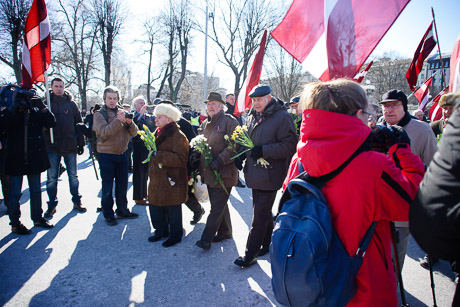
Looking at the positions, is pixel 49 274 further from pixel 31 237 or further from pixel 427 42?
pixel 427 42

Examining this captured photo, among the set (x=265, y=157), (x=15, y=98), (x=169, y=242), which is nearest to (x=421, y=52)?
(x=265, y=157)

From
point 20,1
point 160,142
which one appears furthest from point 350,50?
point 20,1

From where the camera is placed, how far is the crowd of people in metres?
1.26

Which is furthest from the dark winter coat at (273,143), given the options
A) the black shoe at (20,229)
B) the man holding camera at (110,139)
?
the black shoe at (20,229)

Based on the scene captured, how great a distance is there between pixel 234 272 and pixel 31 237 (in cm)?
313

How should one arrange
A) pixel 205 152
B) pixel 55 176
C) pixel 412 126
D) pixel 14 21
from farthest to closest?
pixel 14 21 → pixel 55 176 → pixel 205 152 → pixel 412 126

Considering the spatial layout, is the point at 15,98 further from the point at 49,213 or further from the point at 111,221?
the point at 111,221

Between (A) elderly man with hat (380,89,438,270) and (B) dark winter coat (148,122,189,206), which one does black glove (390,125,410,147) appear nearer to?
(A) elderly man with hat (380,89,438,270)

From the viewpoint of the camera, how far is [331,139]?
1.34 m

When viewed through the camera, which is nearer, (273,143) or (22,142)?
(273,143)

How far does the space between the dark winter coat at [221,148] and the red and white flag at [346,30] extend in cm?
158

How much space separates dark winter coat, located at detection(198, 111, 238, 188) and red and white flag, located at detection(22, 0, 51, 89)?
10.1 feet

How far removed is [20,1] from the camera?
17.8 meters

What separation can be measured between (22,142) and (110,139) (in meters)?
1.21
